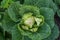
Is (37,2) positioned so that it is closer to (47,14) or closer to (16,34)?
(47,14)

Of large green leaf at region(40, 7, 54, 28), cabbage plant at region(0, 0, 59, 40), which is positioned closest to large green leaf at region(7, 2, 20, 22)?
cabbage plant at region(0, 0, 59, 40)

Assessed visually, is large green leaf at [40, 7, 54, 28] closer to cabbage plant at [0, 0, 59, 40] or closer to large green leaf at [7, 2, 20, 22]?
cabbage plant at [0, 0, 59, 40]

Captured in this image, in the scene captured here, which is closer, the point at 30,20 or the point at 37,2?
the point at 30,20

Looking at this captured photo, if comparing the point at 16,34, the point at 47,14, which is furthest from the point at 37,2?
the point at 16,34

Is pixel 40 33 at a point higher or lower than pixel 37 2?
lower

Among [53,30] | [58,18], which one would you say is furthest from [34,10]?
[58,18]
